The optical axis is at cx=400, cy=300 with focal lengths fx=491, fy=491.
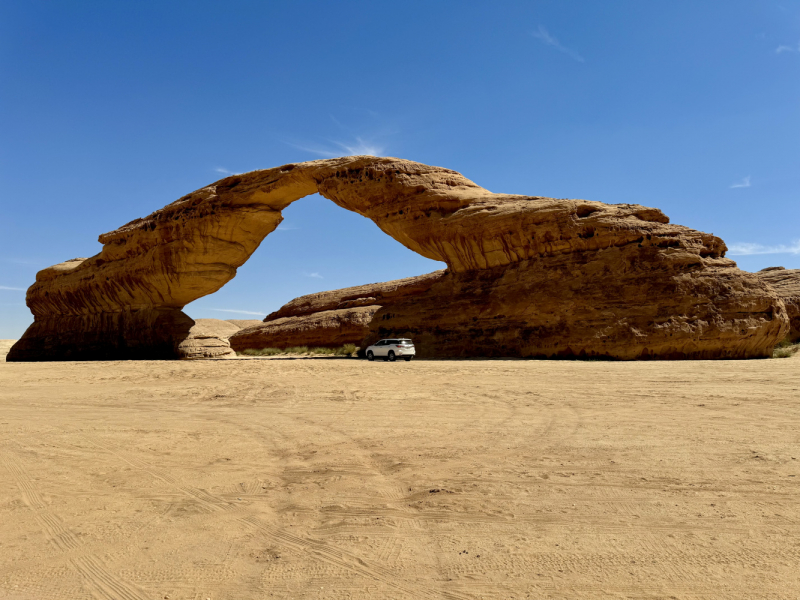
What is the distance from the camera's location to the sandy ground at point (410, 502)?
2631mm

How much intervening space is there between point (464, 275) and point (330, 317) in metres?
15.5

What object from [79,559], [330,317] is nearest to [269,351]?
[330,317]

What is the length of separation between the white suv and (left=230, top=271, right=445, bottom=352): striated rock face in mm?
10935

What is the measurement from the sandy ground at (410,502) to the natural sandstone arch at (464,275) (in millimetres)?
11175

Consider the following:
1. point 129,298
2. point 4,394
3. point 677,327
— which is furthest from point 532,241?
point 129,298

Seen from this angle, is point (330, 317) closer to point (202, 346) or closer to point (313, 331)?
point (313, 331)

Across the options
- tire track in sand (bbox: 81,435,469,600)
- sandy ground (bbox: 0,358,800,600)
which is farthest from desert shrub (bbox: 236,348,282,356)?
tire track in sand (bbox: 81,435,469,600)

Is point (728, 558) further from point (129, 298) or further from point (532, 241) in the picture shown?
point (129, 298)

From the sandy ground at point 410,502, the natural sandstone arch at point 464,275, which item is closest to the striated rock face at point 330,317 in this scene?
the natural sandstone arch at point 464,275

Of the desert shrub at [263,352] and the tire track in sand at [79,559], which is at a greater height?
the desert shrub at [263,352]

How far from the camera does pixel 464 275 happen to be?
78.3ft

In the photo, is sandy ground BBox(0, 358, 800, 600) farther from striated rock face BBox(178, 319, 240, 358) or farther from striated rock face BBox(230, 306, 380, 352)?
striated rock face BBox(230, 306, 380, 352)

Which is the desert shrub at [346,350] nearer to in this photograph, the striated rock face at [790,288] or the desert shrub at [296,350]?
the desert shrub at [296,350]

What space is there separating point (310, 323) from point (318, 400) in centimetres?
2906
